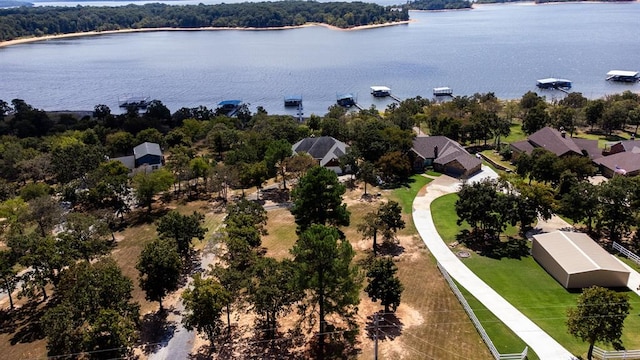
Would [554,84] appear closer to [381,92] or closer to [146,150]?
[381,92]

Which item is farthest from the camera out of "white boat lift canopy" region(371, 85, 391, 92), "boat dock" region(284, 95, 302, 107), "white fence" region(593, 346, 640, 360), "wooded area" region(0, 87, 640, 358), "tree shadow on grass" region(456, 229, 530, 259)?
"white boat lift canopy" region(371, 85, 391, 92)

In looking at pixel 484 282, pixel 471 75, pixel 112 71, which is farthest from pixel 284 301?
pixel 112 71

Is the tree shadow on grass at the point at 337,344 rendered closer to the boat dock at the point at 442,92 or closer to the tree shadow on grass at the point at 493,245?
the tree shadow on grass at the point at 493,245

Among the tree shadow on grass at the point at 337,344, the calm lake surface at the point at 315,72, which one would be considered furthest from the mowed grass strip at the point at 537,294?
the calm lake surface at the point at 315,72

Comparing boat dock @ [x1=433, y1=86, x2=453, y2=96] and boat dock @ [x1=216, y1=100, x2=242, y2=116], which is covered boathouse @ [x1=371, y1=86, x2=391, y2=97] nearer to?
boat dock @ [x1=433, y1=86, x2=453, y2=96]

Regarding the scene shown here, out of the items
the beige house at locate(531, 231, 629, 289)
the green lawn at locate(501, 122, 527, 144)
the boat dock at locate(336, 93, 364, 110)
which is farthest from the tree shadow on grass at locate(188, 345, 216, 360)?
the boat dock at locate(336, 93, 364, 110)

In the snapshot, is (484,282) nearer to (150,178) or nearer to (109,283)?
(109,283)
